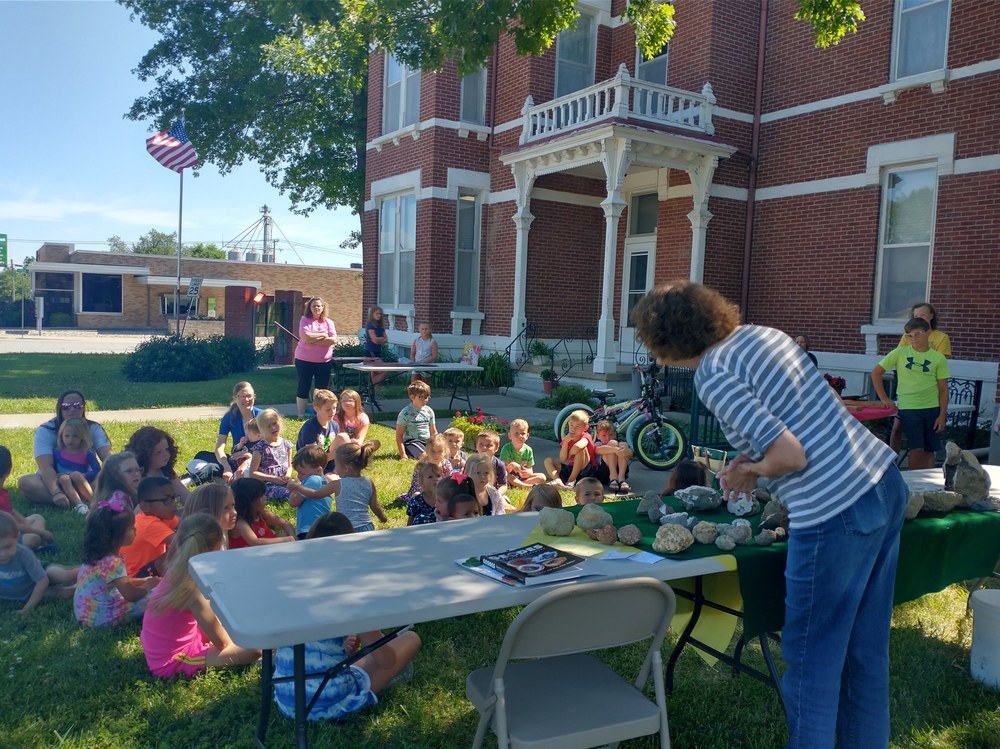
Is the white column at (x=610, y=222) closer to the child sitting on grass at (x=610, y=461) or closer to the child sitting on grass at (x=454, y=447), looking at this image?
the child sitting on grass at (x=610, y=461)

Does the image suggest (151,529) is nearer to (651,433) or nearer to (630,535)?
(630,535)

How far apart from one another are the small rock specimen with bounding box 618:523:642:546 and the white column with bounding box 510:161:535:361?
41.5 ft

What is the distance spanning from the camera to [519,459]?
8.17 m

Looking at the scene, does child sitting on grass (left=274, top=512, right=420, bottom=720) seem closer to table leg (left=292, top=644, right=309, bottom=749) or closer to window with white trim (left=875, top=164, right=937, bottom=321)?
table leg (left=292, top=644, right=309, bottom=749)

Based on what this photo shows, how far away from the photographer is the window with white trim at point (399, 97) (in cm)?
1762

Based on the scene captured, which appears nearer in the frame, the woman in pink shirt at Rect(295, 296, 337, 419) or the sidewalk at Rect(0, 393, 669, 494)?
the sidewalk at Rect(0, 393, 669, 494)

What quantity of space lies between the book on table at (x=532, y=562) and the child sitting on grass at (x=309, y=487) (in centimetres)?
292

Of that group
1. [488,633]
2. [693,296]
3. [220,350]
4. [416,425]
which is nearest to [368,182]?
[220,350]

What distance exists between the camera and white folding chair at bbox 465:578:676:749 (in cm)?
255

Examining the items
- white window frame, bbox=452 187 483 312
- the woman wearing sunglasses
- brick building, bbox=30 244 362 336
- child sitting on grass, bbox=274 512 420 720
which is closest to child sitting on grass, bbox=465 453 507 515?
child sitting on grass, bbox=274 512 420 720

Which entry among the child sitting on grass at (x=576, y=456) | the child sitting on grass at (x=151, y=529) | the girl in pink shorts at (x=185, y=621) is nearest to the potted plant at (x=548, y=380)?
the child sitting on grass at (x=576, y=456)

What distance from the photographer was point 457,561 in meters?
3.19

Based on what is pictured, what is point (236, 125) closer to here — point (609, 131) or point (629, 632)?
point (609, 131)

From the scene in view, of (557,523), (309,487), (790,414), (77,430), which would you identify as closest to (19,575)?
(309,487)
